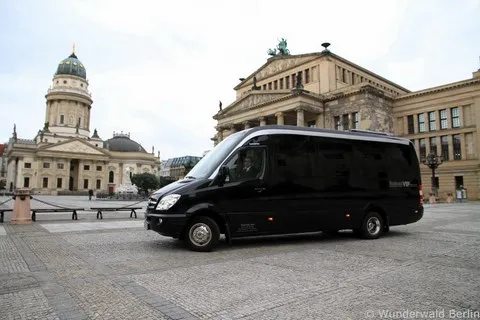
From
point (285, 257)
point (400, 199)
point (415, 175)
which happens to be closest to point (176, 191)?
point (285, 257)

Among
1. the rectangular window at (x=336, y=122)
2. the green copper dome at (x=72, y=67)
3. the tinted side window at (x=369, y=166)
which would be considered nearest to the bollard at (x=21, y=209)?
the tinted side window at (x=369, y=166)

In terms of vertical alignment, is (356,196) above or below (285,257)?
above

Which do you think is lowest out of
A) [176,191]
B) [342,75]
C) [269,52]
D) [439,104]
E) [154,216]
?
[154,216]

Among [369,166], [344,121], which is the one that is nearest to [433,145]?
[344,121]

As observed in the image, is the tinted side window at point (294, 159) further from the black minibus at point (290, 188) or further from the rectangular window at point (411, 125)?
the rectangular window at point (411, 125)

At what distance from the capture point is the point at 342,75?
165 ft

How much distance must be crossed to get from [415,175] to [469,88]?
39.5 meters

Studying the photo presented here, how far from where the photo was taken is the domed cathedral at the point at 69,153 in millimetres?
88688

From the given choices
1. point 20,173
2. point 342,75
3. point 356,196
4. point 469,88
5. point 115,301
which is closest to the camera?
point 115,301

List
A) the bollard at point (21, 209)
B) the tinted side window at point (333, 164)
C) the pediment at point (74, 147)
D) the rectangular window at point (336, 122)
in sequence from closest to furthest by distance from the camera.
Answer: the tinted side window at point (333, 164), the bollard at point (21, 209), the rectangular window at point (336, 122), the pediment at point (74, 147)

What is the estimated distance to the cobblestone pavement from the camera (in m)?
3.82

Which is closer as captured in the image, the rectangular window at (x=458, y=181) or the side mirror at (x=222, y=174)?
the side mirror at (x=222, y=174)

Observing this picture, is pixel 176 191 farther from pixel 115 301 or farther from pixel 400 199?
pixel 400 199

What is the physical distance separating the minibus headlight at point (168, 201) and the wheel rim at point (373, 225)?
574 centimetres
